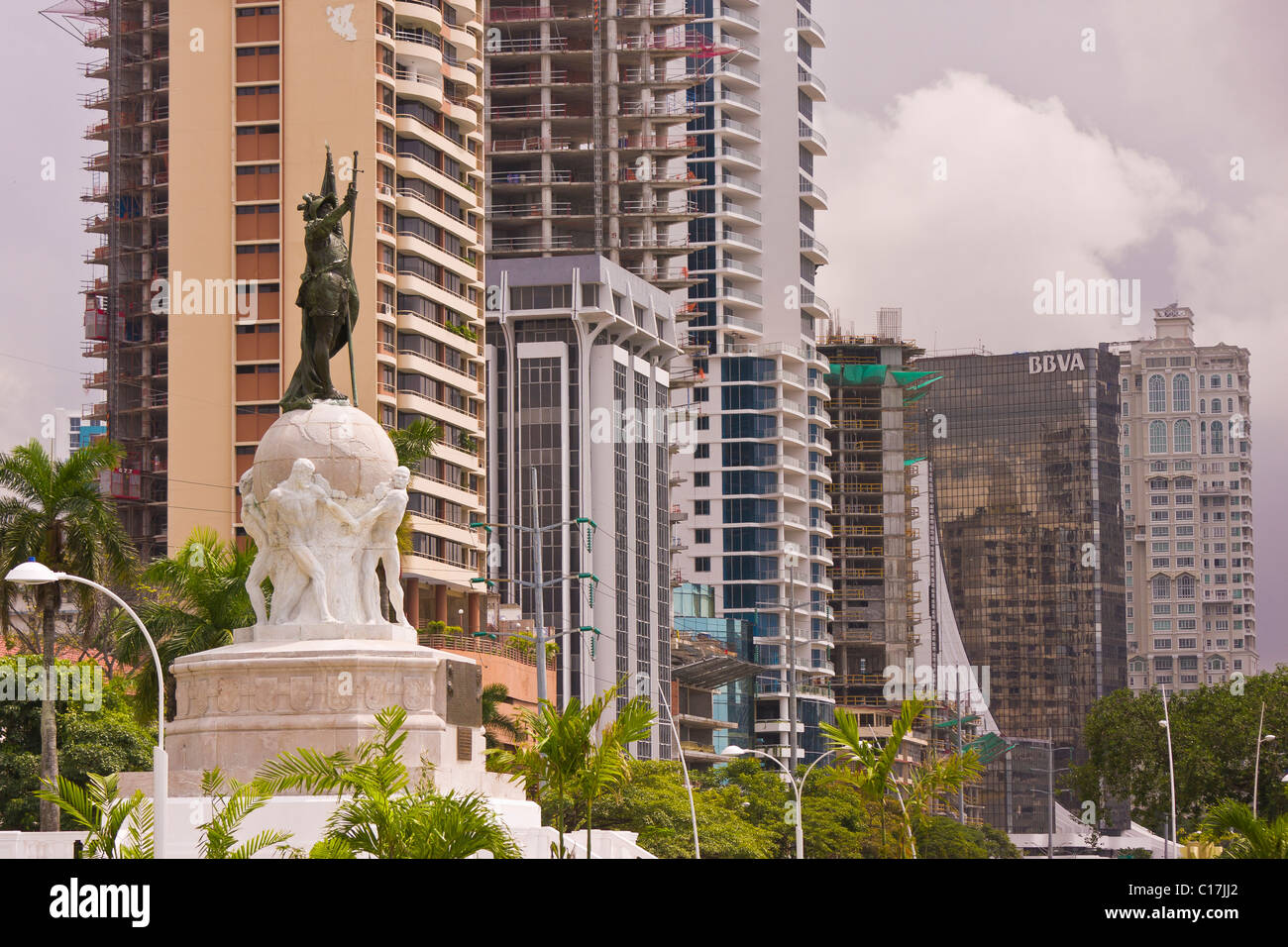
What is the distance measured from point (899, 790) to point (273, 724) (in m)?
9.75

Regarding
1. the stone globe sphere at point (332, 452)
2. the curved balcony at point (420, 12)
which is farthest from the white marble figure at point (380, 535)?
the curved balcony at point (420, 12)

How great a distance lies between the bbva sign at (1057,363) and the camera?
7451 inches

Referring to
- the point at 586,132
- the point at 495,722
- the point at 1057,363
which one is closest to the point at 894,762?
the point at 495,722

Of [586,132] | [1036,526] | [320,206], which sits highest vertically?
[586,132]

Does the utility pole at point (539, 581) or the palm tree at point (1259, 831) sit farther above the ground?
the utility pole at point (539, 581)

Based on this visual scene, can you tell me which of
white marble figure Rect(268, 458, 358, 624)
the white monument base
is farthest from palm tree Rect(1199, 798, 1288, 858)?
white marble figure Rect(268, 458, 358, 624)

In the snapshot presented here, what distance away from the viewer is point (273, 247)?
8956cm

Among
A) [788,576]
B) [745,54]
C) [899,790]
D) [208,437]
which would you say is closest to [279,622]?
[899,790]

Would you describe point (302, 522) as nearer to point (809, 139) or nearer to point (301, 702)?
point (301, 702)

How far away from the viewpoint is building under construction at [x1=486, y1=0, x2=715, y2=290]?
13000 centimetres

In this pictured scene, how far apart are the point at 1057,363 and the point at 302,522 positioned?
162 metres

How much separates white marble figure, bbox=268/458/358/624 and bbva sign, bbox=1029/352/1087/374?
160 metres

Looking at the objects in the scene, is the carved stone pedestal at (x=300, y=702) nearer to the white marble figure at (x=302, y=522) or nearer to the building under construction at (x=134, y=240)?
the white marble figure at (x=302, y=522)

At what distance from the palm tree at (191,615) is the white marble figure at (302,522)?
980 centimetres
